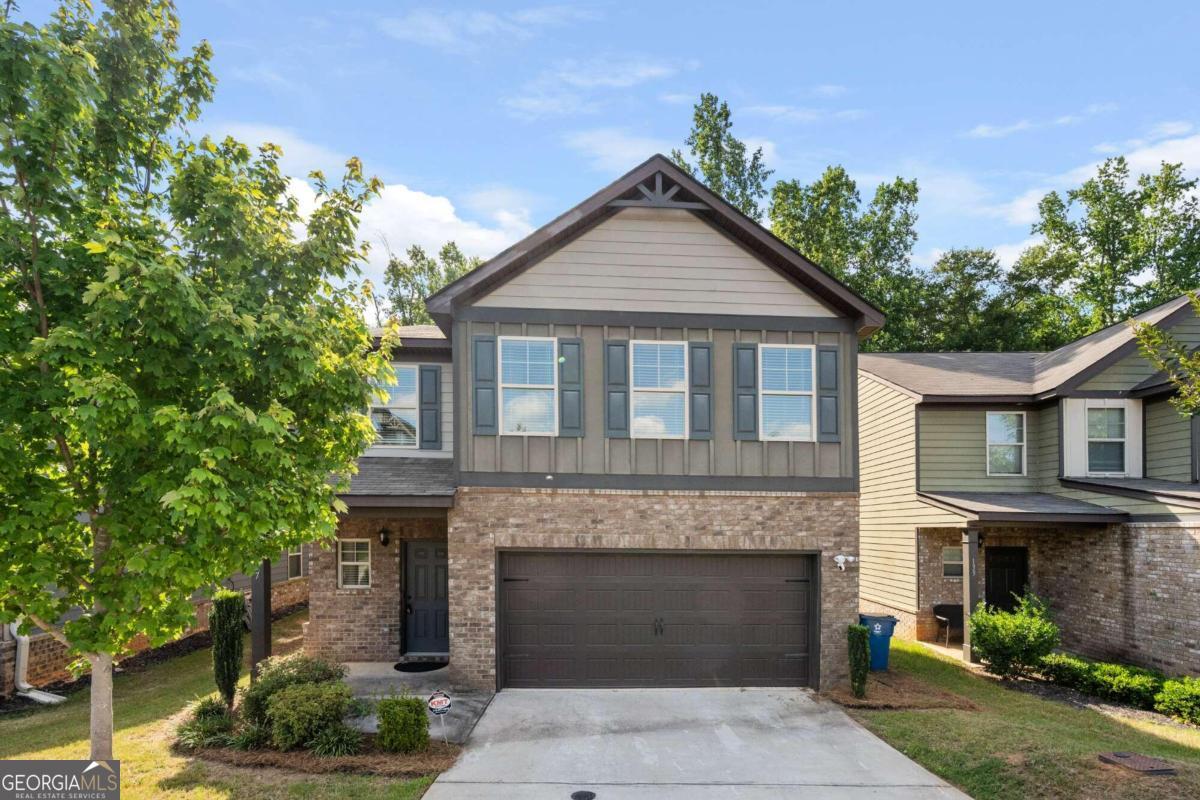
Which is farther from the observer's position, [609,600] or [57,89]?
[609,600]

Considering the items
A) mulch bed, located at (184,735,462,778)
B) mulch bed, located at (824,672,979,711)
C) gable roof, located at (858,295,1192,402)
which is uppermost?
gable roof, located at (858,295,1192,402)

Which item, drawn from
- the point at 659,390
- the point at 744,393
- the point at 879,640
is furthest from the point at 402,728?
the point at 879,640

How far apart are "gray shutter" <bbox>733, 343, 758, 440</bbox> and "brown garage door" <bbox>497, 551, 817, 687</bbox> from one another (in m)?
2.06

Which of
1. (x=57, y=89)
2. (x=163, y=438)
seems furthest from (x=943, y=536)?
(x=57, y=89)

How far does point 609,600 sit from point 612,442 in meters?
2.54

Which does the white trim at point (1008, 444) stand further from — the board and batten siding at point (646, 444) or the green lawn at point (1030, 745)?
the board and batten siding at point (646, 444)

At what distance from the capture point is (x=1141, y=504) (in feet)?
42.6

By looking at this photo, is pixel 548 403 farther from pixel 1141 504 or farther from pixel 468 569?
pixel 1141 504

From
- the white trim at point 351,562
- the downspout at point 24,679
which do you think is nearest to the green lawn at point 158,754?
the downspout at point 24,679

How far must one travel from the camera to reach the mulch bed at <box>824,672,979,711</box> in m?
10.4

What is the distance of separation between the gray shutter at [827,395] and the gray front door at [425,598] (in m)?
6.92

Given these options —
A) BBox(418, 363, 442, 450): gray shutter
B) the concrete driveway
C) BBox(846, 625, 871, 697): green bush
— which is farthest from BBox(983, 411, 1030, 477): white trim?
BBox(418, 363, 442, 450): gray shutter

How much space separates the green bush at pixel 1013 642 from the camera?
12461 millimetres

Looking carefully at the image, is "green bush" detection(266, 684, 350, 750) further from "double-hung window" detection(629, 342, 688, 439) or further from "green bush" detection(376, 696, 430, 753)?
"double-hung window" detection(629, 342, 688, 439)
